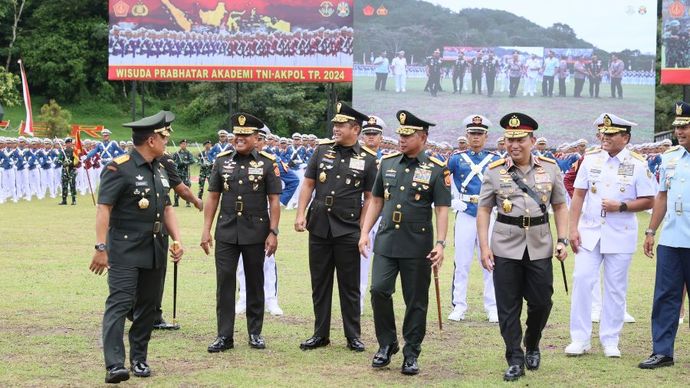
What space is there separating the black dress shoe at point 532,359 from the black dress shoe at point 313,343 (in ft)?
6.32

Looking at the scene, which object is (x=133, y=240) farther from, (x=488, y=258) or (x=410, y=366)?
(x=488, y=258)

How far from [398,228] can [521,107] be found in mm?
30087

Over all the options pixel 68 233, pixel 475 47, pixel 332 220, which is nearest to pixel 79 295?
pixel 332 220

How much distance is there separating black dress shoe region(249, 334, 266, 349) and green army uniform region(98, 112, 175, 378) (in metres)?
1.35

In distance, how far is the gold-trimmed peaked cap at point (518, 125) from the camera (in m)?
8.20

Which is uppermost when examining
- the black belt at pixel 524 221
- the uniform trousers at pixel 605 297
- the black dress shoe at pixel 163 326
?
the black belt at pixel 524 221

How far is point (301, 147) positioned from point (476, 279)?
16324mm

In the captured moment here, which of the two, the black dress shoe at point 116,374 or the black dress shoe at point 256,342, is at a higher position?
the black dress shoe at point 116,374

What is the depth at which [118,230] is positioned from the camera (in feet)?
26.1

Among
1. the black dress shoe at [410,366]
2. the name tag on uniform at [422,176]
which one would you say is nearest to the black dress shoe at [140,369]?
the black dress shoe at [410,366]

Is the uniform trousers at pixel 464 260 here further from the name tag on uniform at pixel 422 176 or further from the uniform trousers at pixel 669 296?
the name tag on uniform at pixel 422 176

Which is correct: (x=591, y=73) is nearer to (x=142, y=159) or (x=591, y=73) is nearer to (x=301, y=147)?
(x=301, y=147)

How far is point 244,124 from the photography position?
9.29m

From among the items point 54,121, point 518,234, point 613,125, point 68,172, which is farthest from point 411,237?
point 54,121
